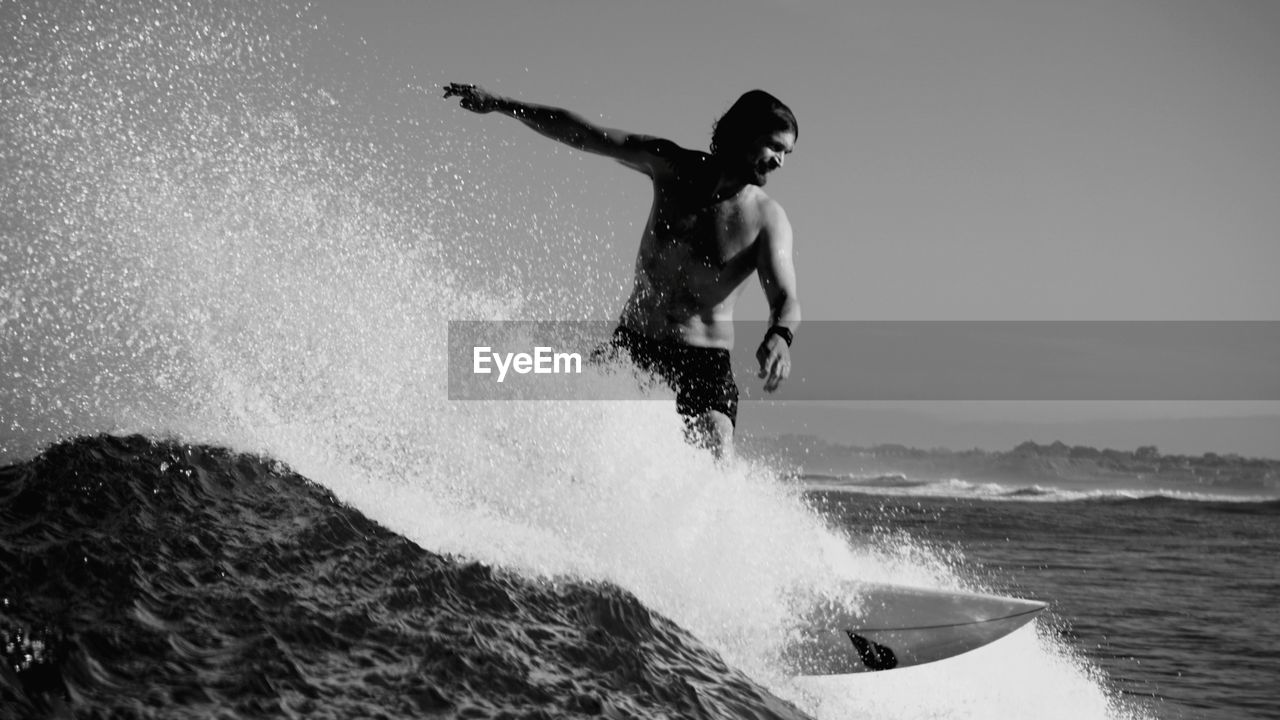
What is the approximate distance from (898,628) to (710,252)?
2.11 meters

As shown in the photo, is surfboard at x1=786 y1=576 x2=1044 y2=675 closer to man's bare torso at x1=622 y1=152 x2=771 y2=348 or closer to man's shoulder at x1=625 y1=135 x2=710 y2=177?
man's bare torso at x1=622 y1=152 x2=771 y2=348

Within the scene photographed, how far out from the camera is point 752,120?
16.6ft

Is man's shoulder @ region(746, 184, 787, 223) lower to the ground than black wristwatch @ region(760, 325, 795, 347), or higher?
higher

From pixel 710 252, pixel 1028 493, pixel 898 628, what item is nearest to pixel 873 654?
pixel 898 628

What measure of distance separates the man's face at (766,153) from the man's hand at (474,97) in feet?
4.98

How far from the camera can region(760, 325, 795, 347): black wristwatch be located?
15.5 feet

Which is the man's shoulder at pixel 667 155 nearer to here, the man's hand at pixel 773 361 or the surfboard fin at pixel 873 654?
the man's hand at pixel 773 361

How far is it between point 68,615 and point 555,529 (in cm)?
213

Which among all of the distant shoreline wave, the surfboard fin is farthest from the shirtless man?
the distant shoreline wave

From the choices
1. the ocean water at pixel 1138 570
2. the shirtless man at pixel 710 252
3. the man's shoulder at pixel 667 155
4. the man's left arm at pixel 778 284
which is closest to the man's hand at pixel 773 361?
the man's left arm at pixel 778 284

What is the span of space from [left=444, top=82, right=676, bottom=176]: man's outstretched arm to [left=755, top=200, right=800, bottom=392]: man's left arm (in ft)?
2.32

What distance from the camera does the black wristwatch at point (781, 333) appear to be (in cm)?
473

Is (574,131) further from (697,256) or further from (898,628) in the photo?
(898,628)

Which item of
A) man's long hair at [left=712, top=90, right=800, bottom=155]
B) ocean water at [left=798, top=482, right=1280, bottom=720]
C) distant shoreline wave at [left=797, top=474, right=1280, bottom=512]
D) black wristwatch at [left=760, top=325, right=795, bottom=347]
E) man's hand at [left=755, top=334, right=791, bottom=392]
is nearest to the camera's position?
man's hand at [left=755, top=334, right=791, bottom=392]
